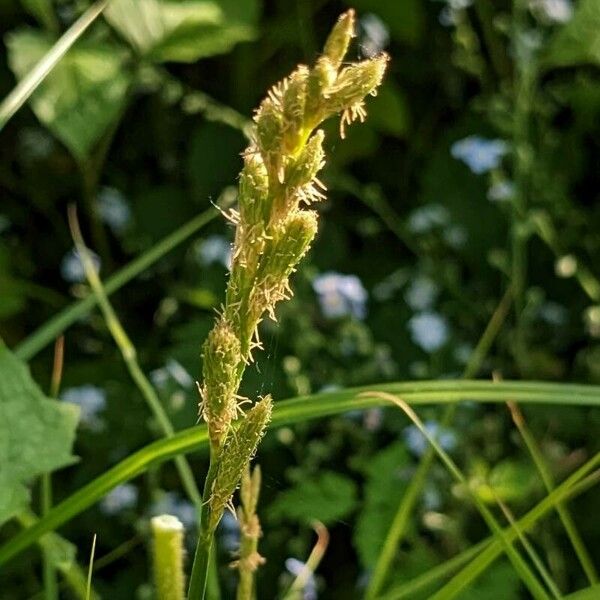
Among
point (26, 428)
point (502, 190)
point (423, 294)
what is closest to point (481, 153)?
point (502, 190)

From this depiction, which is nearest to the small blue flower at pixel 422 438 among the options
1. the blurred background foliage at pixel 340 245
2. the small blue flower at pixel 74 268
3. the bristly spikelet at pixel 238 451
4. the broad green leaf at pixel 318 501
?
the blurred background foliage at pixel 340 245

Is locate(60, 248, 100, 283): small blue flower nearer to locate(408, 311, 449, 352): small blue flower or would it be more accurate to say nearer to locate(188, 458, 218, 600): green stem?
locate(408, 311, 449, 352): small blue flower

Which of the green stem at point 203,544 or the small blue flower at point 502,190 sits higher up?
the green stem at point 203,544

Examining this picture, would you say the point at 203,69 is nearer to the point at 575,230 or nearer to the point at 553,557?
the point at 575,230

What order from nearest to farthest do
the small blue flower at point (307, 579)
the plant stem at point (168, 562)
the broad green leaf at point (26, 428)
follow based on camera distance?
the plant stem at point (168, 562) → the broad green leaf at point (26, 428) → the small blue flower at point (307, 579)

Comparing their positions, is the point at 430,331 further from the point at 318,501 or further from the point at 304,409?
the point at 304,409

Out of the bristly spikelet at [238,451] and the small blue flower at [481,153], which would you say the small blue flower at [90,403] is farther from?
the bristly spikelet at [238,451]

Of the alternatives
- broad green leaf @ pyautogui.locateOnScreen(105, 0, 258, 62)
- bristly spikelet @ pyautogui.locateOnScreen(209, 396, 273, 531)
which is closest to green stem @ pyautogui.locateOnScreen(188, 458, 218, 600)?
bristly spikelet @ pyautogui.locateOnScreen(209, 396, 273, 531)

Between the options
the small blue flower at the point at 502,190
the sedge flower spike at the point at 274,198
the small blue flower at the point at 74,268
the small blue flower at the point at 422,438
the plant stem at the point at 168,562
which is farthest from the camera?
the small blue flower at the point at 74,268

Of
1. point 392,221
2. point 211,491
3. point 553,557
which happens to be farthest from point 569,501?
point 211,491
